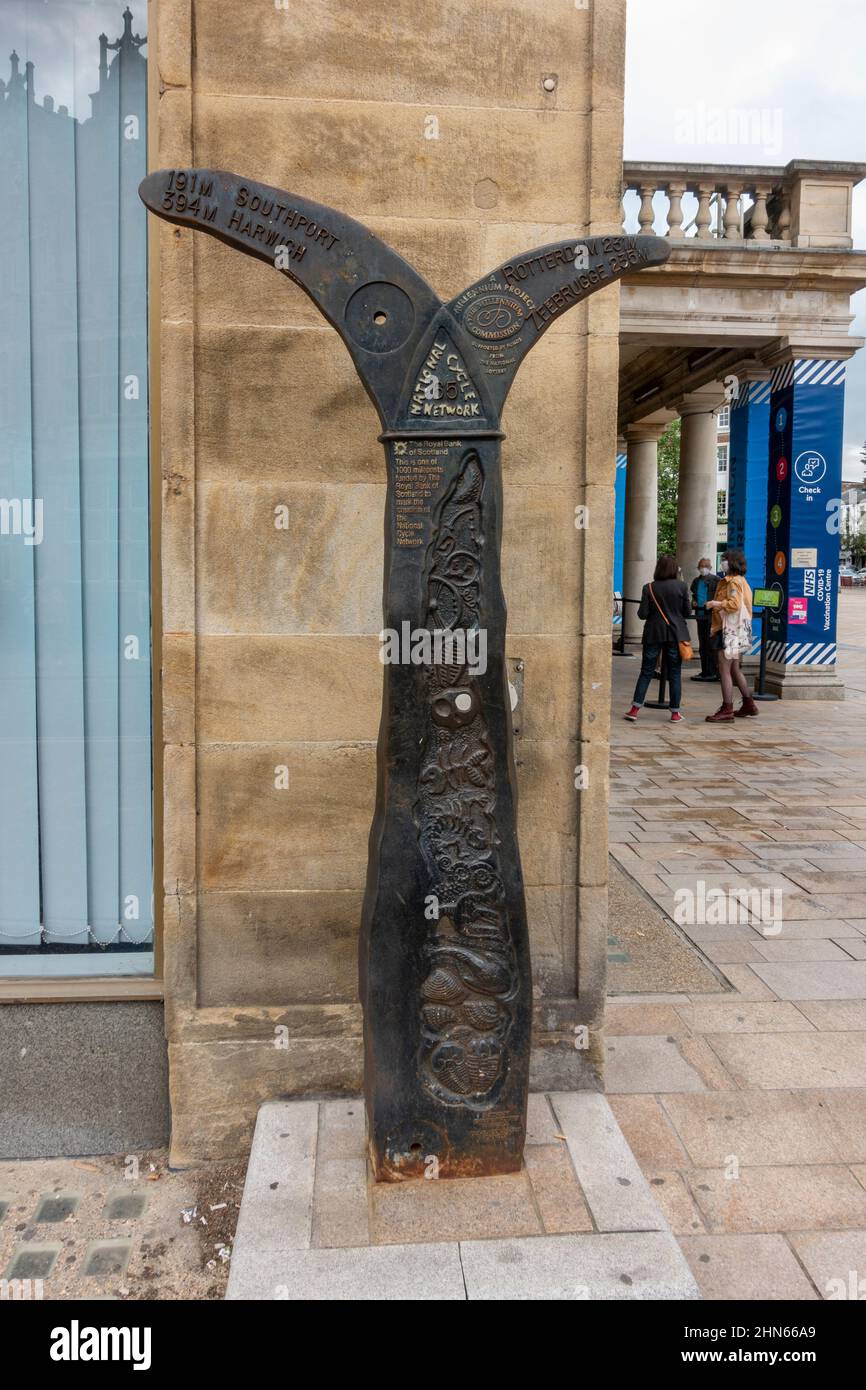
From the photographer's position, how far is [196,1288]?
3127 mm

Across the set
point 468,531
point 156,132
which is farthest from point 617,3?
point 468,531

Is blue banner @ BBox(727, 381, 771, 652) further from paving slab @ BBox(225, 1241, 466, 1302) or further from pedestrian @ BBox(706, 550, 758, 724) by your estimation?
paving slab @ BBox(225, 1241, 466, 1302)

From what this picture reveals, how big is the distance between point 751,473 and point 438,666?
53.0 feet

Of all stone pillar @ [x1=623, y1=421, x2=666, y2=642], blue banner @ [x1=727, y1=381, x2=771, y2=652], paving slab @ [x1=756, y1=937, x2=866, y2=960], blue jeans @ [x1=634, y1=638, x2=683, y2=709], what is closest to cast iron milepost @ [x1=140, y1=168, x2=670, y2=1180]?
paving slab @ [x1=756, y1=937, x2=866, y2=960]

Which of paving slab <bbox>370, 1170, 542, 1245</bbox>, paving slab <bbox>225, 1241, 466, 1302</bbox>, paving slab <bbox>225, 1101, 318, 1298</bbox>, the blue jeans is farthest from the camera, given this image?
the blue jeans

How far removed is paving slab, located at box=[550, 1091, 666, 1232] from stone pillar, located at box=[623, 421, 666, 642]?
1902 cm

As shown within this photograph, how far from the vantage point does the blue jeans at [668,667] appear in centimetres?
1212

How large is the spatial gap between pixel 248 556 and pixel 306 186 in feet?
4.17

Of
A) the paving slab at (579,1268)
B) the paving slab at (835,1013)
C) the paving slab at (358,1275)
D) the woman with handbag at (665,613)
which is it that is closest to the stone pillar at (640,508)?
the woman with handbag at (665,613)

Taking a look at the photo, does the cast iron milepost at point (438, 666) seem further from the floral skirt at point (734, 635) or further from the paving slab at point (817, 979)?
the floral skirt at point (734, 635)

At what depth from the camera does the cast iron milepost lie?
2.78 metres

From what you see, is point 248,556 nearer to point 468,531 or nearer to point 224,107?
point 468,531

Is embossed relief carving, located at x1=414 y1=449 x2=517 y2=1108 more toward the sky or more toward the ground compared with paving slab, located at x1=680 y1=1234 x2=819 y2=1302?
more toward the sky

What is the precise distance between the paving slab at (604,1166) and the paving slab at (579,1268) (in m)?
0.08
